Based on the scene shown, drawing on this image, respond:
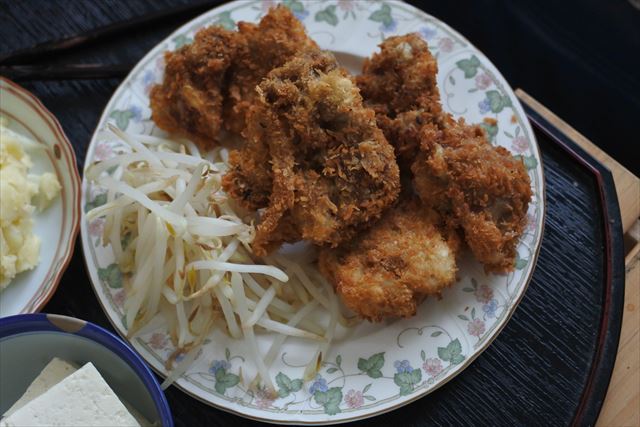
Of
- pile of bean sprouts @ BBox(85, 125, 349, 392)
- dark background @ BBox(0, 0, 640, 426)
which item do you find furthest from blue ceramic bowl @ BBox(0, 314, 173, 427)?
dark background @ BBox(0, 0, 640, 426)

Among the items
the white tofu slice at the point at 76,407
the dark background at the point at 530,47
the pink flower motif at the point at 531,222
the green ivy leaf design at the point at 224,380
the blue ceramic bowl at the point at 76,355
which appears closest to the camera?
the white tofu slice at the point at 76,407

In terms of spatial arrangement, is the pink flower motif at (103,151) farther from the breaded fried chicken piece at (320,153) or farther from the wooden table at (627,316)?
the wooden table at (627,316)

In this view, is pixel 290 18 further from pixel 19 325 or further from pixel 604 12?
pixel 604 12

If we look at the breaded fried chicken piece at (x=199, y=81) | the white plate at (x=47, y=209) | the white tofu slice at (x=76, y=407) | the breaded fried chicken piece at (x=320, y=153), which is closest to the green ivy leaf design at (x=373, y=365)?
the breaded fried chicken piece at (x=320, y=153)

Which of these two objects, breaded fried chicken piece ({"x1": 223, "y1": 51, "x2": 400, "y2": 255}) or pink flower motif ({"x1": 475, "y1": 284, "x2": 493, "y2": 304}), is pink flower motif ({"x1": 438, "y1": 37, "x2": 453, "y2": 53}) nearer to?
breaded fried chicken piece ({"x1": 223, "y1": 51, "x2": 400, "y2": 255})

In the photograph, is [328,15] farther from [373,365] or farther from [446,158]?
[373,365]

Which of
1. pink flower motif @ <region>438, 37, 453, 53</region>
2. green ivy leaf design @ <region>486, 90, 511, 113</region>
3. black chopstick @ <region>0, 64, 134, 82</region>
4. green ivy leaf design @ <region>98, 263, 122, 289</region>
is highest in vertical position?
black chopstick @ <region>0, 64, 134, 82</region>
